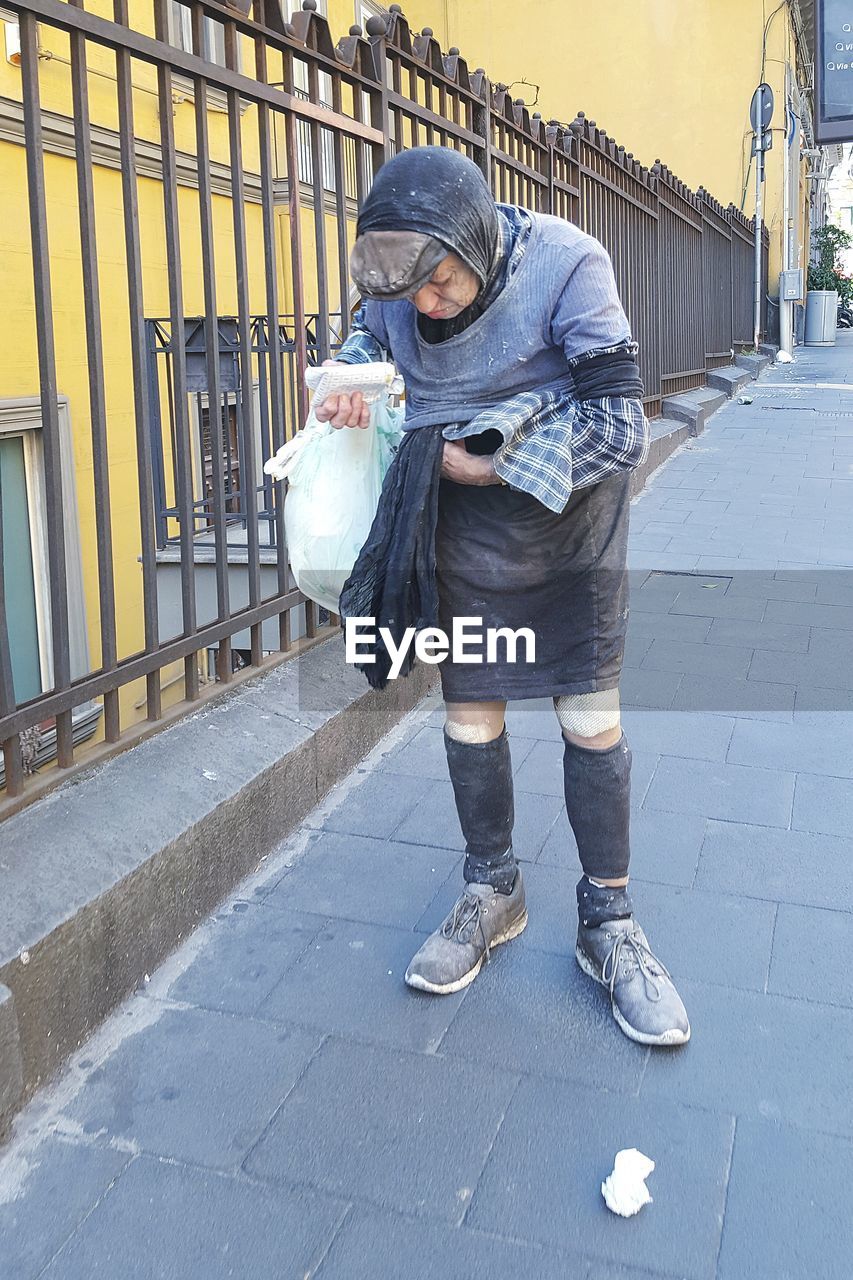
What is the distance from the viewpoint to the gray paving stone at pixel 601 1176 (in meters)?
1.84

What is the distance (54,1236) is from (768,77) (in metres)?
20.8

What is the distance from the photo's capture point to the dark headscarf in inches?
79.5

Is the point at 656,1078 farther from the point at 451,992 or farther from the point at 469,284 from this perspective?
the point at 469,284

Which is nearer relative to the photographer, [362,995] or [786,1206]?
[786,1206]

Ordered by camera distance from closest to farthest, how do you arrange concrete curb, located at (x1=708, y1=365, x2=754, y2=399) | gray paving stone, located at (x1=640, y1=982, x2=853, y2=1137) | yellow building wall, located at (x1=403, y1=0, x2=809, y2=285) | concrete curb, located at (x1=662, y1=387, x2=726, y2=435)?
1. gray paving stone, located at (x1=640, y1=982, x2=853, y2=1137)
2. concrete curb, located at (x1=662, y1=387, x2=726, y2=435)
3. concrete curb, located at (x1=708, y1=365, x2=754, y2=399)
4. yellow building wall, located at (x1=403, y1=0, x2=809, y2=285)

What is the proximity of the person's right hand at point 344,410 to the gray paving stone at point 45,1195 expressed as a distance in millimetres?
1445

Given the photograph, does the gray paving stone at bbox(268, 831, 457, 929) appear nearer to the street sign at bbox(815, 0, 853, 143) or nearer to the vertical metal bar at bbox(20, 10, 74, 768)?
the vertical metal bar at bbox(20, 10, 74, 768)

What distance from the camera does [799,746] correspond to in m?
3.81

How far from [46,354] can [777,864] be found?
7.24 feet

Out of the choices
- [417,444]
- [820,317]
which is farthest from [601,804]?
[820,317]

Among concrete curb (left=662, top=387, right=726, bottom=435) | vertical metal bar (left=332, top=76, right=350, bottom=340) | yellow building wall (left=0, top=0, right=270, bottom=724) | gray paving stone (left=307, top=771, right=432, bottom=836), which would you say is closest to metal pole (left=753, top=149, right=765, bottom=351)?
concrete curb (left=662, top=387, right=726, bottom=435)

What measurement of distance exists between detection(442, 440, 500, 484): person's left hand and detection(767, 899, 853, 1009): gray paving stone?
4.15ft

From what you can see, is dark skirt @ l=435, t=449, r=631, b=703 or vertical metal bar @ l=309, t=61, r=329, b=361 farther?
vertical metal bar @ l=309, t=61, r=329, b=361

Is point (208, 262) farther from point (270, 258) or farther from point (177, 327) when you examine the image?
point (270, 258)
